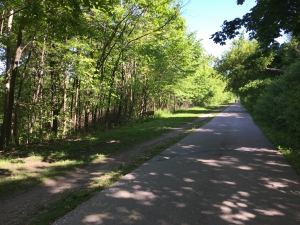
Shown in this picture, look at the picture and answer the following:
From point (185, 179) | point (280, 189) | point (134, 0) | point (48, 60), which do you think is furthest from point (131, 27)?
point (280, 189)

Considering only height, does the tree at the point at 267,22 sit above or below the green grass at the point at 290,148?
above

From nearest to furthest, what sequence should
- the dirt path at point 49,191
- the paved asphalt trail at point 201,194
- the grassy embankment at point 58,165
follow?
the paved asphalt trail at point 201,194, the dirt path at point 49,191, the grassy embankment at point 58,165

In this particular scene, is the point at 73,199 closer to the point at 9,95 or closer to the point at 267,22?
the point at 9,95

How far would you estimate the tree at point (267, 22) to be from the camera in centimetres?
815

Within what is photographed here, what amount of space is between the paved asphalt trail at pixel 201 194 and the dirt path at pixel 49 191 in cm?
82

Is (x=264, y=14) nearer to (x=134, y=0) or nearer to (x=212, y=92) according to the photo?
(x=134, y=0)

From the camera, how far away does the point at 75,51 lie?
1287 cm

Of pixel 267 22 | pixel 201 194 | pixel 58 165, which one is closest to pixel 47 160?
pixel 58 165

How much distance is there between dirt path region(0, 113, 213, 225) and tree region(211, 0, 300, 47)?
658 centimetres

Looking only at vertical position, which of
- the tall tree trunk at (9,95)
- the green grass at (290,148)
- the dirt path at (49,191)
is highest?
the tall tree trunk at (9,95)

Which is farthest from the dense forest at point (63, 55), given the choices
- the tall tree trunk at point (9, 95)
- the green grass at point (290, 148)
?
the green grass at point (290, 148)

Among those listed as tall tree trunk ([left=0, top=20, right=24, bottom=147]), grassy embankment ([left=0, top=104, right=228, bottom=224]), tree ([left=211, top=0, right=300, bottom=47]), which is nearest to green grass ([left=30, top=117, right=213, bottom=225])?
grassy embankment ([left=0, top=104, right=228, bottom=224])

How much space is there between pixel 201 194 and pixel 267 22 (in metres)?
7.07

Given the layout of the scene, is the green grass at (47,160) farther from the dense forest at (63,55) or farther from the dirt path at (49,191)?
the dense forest at (63,55)
